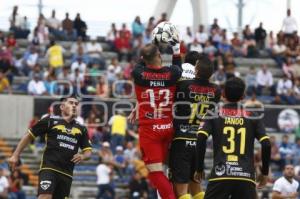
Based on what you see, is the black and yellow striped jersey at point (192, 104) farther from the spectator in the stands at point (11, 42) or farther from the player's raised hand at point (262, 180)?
the spectator in the stands at point (11, 42)

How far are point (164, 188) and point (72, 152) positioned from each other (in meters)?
2.01

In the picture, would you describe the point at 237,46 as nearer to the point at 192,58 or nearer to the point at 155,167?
the point at 192,58

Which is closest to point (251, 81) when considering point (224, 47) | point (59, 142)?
point (224, 47)

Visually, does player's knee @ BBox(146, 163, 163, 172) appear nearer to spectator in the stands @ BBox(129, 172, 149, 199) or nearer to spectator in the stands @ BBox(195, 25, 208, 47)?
spectator in the stands @ BBox(129, 172, 149, 199)

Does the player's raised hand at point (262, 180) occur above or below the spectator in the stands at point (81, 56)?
below

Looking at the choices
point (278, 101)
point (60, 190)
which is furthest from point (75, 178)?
point (60, 190)

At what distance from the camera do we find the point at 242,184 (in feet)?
42.3

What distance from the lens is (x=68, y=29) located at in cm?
3622

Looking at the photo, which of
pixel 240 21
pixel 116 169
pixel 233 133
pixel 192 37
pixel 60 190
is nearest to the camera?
pixel 233 133

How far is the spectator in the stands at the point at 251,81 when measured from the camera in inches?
1328

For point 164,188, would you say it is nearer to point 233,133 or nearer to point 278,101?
point 233,133

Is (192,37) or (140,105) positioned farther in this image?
(192,37)

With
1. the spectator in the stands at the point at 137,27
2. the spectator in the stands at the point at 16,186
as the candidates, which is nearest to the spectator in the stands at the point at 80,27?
the spectator in the stands at the point at 137,27

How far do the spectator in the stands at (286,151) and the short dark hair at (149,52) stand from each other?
16.6 m
